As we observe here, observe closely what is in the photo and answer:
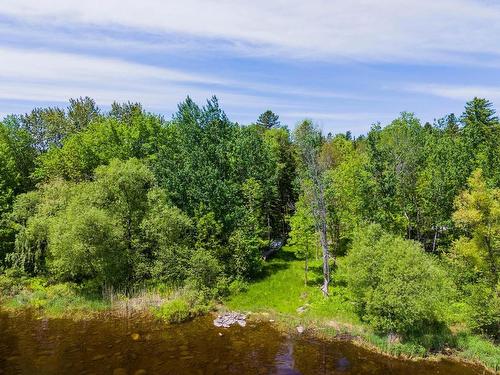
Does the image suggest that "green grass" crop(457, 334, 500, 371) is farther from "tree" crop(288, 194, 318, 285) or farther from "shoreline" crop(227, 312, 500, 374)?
"tree" crop(288, 194, 318, 285)

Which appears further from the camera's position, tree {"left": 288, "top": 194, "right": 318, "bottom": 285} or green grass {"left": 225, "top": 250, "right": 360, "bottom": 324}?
tree {"left": 288, "top": 194, "right": 318, "bottom": 285}

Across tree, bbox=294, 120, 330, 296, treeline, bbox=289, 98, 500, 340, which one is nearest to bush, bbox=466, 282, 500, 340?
treeline, bbox=289, 98, 500, 340

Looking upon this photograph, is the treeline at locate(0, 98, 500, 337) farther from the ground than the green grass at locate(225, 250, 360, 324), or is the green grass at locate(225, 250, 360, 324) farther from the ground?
the treeline at locate(0, 98, 500, 337)

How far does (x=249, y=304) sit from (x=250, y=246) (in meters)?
7.84

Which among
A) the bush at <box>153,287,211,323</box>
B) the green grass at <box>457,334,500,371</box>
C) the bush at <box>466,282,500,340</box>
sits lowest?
the bush at <box>153,287,211,323</box>

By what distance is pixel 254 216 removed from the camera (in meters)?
52.4

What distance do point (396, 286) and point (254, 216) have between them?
24286mm

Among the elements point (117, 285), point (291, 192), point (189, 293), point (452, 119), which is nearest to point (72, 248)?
point (117, 285)

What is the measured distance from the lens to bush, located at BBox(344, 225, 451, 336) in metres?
31.0

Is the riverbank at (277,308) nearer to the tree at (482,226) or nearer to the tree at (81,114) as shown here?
the tree at (482,226)

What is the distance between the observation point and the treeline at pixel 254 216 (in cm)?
3366

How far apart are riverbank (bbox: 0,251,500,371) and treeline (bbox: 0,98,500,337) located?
155cm

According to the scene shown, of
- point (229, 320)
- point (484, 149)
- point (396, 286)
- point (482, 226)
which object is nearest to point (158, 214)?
point (229, 320)

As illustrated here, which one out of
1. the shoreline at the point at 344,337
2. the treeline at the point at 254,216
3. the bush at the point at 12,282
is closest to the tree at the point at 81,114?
the treeline at the point at 254,216
